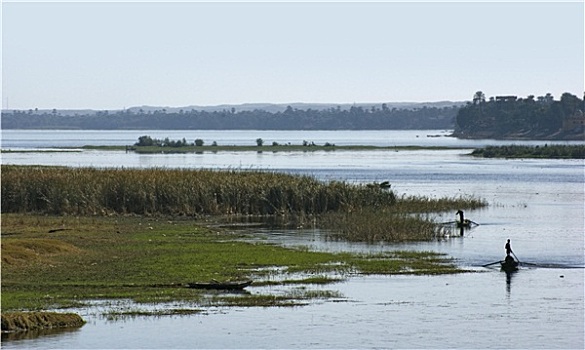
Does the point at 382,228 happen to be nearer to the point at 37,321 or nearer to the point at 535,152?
the point at 37,321

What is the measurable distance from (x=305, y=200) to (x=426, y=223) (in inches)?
344

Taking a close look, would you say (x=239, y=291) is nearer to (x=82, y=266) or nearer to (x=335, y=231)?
(x=82, y=266)

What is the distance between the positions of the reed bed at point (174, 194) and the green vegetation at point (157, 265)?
602 cm

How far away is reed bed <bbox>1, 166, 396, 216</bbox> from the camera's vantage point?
162 feet

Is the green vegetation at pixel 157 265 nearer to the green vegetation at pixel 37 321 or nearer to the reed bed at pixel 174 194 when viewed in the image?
the green vegetation at pixel 37 321

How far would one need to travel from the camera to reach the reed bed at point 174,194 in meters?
49.3

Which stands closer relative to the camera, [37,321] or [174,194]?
[37,321]

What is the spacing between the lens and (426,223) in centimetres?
4344

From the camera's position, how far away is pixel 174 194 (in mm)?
50031

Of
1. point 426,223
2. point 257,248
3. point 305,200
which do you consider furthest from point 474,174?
point 257,248

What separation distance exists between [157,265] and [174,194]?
18358 millimetres

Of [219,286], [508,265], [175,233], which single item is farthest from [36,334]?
[175,233]

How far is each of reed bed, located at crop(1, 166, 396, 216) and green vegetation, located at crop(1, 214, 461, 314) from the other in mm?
6018

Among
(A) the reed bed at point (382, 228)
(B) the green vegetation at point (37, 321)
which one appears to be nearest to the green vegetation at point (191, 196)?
(A) the reed bed at point (382, 228)
